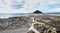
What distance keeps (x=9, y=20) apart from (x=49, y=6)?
0.79m

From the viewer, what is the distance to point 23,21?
7.29 feet

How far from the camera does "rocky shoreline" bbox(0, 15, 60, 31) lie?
2.19 meters

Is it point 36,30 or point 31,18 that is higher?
point 31,18

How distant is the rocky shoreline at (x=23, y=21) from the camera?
2.19 m

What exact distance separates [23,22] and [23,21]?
0.06ft

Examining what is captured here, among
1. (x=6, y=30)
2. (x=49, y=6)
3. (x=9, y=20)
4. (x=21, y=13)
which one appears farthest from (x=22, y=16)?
(x=49, y=6)

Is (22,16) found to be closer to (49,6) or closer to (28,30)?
(28,30)

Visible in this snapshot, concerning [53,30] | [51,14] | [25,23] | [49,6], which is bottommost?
[53,30]

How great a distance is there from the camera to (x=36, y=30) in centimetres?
223

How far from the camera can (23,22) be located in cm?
221

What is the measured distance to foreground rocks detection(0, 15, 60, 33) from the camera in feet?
7.18

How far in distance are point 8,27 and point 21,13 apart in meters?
Answer: 0.35

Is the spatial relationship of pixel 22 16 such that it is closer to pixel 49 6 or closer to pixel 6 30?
pixel 6 30

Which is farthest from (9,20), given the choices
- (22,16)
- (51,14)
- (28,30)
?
(51,14)
